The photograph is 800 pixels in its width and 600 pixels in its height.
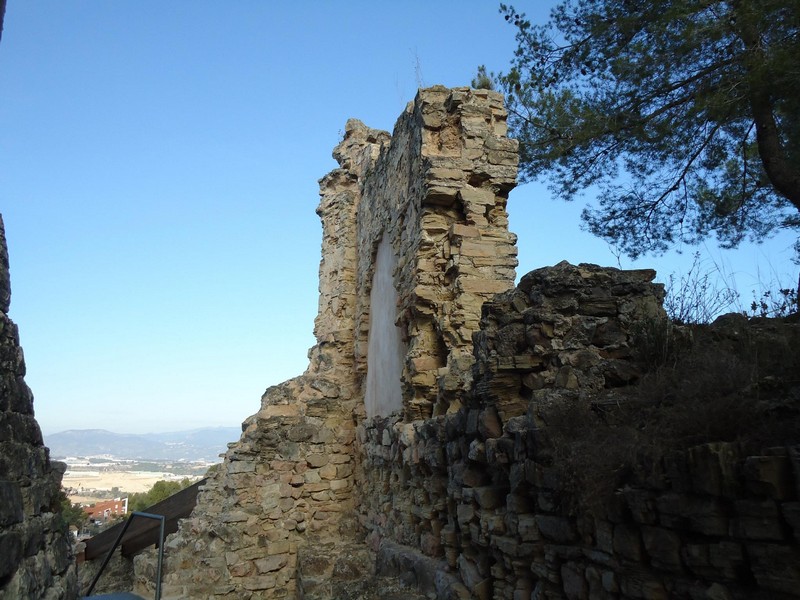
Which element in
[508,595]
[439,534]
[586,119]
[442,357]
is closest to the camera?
[508,595]

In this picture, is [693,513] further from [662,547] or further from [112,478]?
[112,478]

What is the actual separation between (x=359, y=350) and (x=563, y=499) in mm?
5496

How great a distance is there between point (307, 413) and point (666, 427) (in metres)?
5.59

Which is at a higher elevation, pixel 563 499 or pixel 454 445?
pixel 454 445

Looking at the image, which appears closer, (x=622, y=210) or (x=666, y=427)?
(x=666, y=427)

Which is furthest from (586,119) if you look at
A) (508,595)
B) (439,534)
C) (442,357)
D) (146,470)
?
(146,470)

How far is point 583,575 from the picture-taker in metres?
2.88

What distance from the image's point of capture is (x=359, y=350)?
834cm

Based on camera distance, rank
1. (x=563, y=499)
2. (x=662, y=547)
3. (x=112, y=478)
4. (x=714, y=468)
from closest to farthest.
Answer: (x=714, y=468) < (x=662, y=547) < (x=563, y=499) < (x=112, y=478)

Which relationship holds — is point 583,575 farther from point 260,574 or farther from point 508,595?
point 260,574

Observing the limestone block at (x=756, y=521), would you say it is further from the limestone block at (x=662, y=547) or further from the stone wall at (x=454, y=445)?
the limestone block at (x=662, y=547)

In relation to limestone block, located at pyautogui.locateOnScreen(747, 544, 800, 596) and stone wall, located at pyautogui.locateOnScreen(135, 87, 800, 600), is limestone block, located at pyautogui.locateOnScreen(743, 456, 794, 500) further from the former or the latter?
limestone block, located at pyautogui.locateOnScreen(747, 544, 800, 596)

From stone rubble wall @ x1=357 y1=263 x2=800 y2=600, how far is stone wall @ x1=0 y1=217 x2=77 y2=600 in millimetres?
2112

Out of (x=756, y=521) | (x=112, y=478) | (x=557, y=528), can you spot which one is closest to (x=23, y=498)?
(x=557, y=528)
